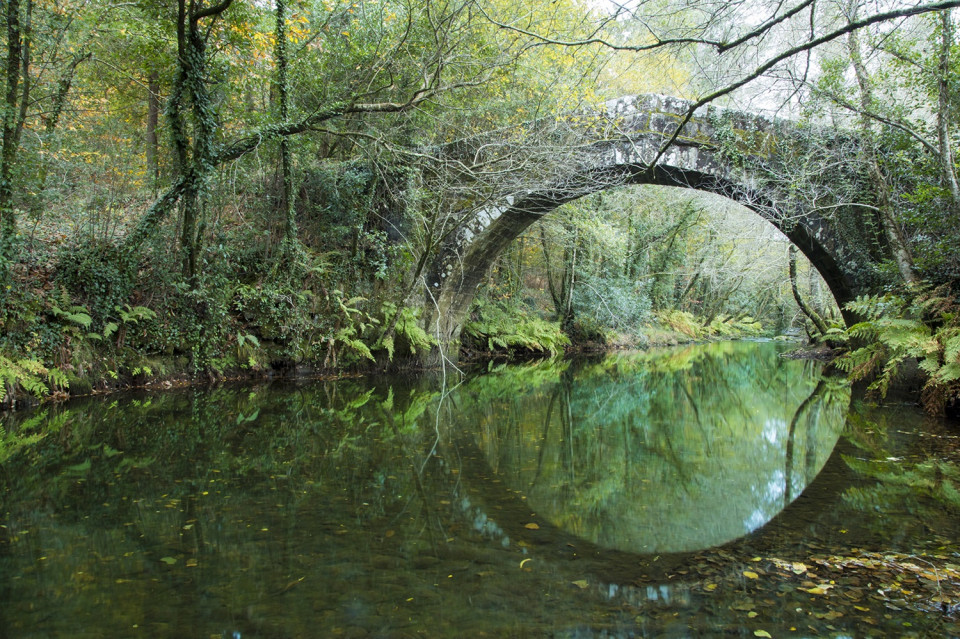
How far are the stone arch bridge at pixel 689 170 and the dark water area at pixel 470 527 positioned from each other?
16.2 feet

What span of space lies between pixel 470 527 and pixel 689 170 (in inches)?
363

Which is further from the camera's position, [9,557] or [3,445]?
[3,445]

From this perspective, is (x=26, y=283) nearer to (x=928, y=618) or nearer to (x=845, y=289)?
(x=928, y=618)

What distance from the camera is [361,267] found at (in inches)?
408

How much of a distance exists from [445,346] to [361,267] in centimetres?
243

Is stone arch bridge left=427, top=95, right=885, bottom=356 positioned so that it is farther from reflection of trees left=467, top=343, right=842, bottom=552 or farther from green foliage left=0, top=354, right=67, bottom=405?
green foliage left=0, top=354, right=67, bottom=405

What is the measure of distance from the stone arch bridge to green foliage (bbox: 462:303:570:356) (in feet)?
8.55

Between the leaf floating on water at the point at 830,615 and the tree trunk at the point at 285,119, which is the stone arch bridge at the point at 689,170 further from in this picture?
the leaf floating on water at the point at 830,615

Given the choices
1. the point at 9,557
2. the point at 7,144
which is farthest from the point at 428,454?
the point at 7,144

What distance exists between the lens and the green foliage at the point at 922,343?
5.89m

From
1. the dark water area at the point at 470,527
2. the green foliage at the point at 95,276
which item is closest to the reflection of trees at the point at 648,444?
the dark water area at the point at 470,527

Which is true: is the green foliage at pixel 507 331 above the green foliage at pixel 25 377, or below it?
above

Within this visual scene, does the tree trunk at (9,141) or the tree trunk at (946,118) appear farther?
the tree trunk at (946,118)

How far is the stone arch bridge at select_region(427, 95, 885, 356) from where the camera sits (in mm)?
9477
